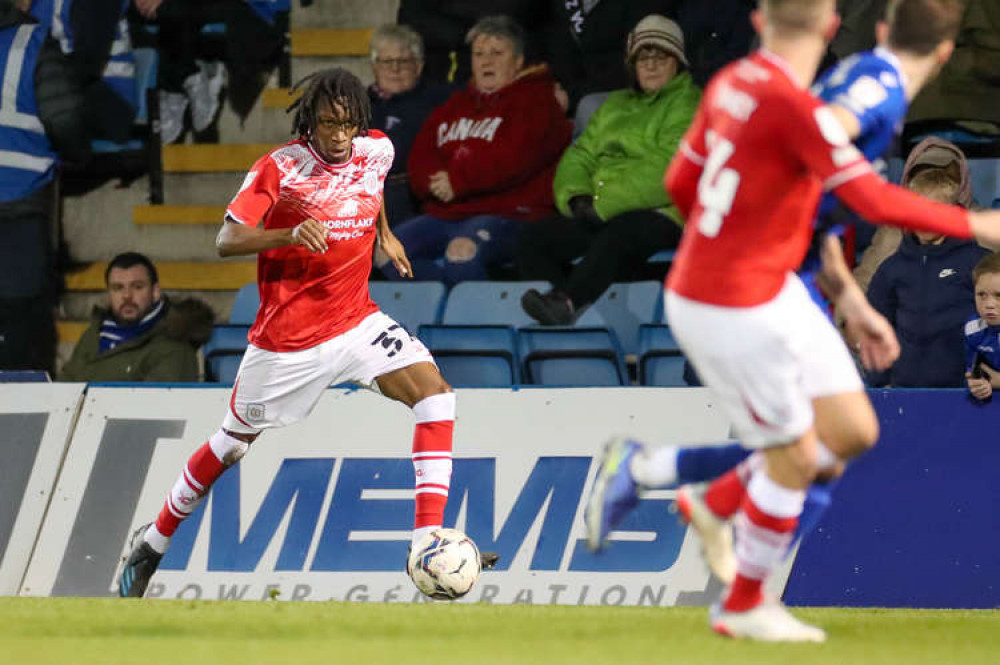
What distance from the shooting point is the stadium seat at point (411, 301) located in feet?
33.1

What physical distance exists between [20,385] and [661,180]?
3983mm

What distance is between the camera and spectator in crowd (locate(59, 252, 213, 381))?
9.74 metres

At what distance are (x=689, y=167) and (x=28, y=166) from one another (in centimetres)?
745

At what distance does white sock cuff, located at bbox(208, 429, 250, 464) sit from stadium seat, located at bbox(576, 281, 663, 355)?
2.76m

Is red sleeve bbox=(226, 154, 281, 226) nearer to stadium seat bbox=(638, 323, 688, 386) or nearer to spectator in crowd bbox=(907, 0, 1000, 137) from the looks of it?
stadium seat bbox=(638, 323, 688, 386)

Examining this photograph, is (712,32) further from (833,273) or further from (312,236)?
(833,273)

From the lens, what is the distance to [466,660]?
457cm

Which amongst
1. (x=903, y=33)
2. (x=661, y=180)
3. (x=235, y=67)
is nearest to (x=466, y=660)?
(x=903, y=33)

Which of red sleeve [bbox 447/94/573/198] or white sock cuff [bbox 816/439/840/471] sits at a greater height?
white sock cuff [bbox 816/439/840/471]

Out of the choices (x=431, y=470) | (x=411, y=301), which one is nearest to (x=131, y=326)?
(x=411, y=301)

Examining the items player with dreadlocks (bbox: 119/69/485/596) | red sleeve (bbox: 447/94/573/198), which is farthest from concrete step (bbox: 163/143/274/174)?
player with dreadlocks (bbox: 119/69/485/596)

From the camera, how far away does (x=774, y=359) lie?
476cm

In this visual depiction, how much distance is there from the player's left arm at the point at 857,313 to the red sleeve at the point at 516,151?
5372 mm

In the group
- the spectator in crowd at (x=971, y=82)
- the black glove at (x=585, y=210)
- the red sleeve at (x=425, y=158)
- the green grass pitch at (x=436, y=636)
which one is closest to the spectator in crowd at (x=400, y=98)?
the red sleeve at (x=425, y=158)
